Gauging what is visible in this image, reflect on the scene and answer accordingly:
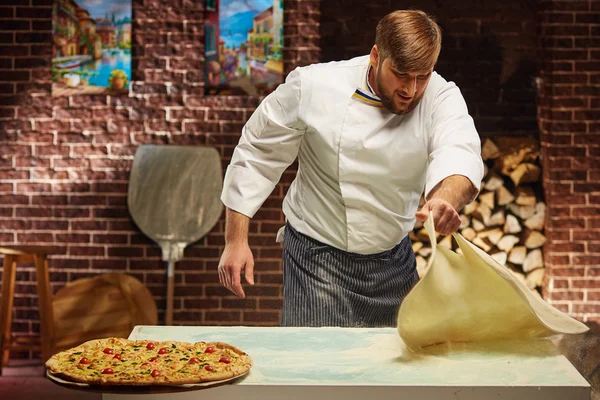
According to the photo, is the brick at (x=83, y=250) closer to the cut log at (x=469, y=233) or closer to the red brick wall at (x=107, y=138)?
the red brick wall at (x=107, y=138)

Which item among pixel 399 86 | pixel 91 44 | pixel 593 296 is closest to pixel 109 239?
pixel 91 44

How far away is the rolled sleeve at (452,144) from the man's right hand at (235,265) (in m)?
0.58

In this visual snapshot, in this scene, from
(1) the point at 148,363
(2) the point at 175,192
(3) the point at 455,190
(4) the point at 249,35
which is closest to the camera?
(1) the point at 148,363

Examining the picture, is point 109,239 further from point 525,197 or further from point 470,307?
point 470,307

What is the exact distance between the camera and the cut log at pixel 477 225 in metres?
4.89

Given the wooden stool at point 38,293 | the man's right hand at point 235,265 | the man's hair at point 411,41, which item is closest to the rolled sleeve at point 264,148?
the man's right hand at point 235,265

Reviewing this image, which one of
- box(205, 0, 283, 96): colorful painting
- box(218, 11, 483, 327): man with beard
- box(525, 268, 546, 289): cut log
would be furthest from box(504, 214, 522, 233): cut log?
box(218, 11, 483, 327): man with beard

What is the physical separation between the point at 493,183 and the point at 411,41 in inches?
107

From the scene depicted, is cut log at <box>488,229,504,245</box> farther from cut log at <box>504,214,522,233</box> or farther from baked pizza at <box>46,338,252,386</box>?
baked pizza at <box>46,338,252,386</box>

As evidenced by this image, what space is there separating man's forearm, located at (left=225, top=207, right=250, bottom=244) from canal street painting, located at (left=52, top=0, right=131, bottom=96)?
2.37 meters

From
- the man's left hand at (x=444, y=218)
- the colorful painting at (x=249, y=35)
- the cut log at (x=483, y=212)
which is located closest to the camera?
the man's left hand at (x=444, y=218)

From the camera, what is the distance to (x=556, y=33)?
4.73m

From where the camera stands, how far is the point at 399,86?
242cm

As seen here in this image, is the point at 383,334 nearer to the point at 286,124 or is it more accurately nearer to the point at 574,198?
the point at 286,124
